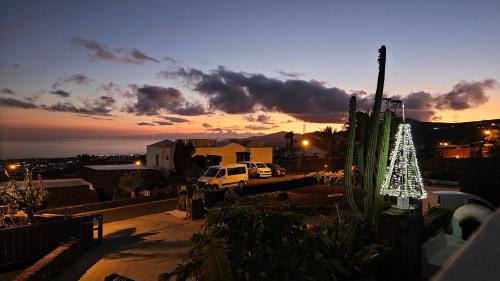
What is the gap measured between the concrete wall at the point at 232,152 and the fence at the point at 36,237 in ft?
76.7

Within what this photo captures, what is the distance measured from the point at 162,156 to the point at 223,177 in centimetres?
1383

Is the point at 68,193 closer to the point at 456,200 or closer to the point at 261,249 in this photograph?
the point at 261,249

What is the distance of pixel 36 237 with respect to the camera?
29.6ft

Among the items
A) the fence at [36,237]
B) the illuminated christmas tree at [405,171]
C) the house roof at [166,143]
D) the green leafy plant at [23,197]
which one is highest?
the house roof at [166,143]

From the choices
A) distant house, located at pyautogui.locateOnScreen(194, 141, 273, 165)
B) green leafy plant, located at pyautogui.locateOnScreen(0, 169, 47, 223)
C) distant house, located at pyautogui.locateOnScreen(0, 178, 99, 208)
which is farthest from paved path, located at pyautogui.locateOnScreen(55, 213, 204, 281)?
distant house, located at pyautogui.locateOnScreen(194, 141, 273, 165)

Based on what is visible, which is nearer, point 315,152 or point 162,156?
point 162,156

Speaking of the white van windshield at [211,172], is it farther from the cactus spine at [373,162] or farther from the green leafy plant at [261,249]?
the green leafy plant at [261,249]

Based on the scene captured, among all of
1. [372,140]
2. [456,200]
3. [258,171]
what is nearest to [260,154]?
[258,171]

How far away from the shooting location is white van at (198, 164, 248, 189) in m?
20.9

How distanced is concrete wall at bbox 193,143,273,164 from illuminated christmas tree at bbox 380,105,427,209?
2554 cm

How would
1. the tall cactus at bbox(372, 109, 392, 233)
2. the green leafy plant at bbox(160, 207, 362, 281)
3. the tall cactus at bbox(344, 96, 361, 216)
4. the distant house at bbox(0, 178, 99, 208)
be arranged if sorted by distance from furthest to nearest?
the distant house at bbox(0, 178, 99, 208)
the tall cactus at bbox(344, 96, 361, 216)
the tall cactus at bbox(372, 109, 392, 233)
the green leafy plant at bbox(160, 207, 362, 281)

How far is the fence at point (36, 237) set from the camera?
8.44 m

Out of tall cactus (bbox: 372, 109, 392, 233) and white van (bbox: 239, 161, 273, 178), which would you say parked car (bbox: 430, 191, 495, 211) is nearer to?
tall cactus (bbox: 372, 109, 392, 233)

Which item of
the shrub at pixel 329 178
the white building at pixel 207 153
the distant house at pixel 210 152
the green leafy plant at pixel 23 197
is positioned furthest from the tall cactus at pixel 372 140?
the white building at pixel 207 153
